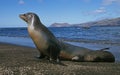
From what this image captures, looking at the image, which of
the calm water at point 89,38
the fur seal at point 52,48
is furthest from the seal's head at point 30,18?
the calm water at point 89,38

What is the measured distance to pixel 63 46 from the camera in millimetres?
10398

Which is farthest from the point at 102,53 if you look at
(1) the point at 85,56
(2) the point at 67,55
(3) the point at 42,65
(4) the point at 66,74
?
(4) the point at 66,74

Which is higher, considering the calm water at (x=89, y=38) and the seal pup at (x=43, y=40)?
the seal pup at (x=43, y=40)

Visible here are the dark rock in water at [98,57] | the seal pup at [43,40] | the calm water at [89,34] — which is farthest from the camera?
the calm water at [89,34]

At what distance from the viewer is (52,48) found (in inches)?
370

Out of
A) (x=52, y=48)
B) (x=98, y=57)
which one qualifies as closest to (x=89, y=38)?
(x=98, y=57)

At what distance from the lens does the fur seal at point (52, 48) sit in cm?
939

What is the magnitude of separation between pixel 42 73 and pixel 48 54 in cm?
234

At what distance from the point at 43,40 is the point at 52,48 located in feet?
1.26

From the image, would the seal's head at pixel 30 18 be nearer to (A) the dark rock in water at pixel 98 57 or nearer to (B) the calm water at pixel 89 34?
(A) the dark rock in water at pixel 98 57

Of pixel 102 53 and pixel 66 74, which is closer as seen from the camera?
pixel 66 74

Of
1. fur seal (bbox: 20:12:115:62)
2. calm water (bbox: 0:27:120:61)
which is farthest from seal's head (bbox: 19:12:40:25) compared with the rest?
calm water (bbox: 0:27:120:61)

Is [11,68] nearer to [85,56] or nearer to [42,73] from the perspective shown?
[42,73]

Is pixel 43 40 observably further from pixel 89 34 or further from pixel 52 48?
pixel 89 34
